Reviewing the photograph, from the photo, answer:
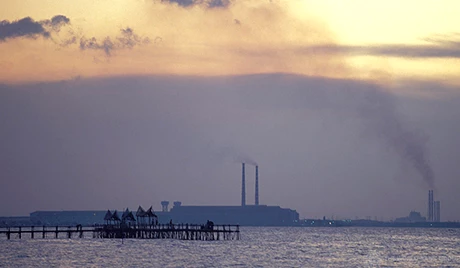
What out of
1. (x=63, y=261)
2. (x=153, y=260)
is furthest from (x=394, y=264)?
(x=63, y=261)

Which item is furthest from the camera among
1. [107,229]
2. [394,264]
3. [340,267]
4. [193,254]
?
[107,229]

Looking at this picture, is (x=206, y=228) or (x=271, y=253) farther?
(x=206, y=228)

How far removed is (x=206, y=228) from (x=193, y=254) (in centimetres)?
4033

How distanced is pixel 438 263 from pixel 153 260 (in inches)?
1466

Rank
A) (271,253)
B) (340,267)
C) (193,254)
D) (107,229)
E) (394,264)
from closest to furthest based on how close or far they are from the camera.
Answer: (340,267) → (394,264) → (193,254) → (271,253) → (107,229)

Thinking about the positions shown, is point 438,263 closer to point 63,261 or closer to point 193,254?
point 193,254

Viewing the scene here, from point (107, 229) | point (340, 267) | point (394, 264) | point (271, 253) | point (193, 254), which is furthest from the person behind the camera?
point (107, 229)

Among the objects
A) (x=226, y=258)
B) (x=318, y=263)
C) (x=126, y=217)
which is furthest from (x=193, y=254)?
(x=126, y=217)

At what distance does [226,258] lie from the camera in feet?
368

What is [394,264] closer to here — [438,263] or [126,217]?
[438,263]

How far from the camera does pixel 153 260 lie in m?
105

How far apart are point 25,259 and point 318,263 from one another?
3633 cm

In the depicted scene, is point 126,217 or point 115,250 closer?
point 115,250

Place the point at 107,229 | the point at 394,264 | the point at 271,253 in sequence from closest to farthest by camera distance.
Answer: the point at 394,264, the point at 271,253, the point at 107,229
